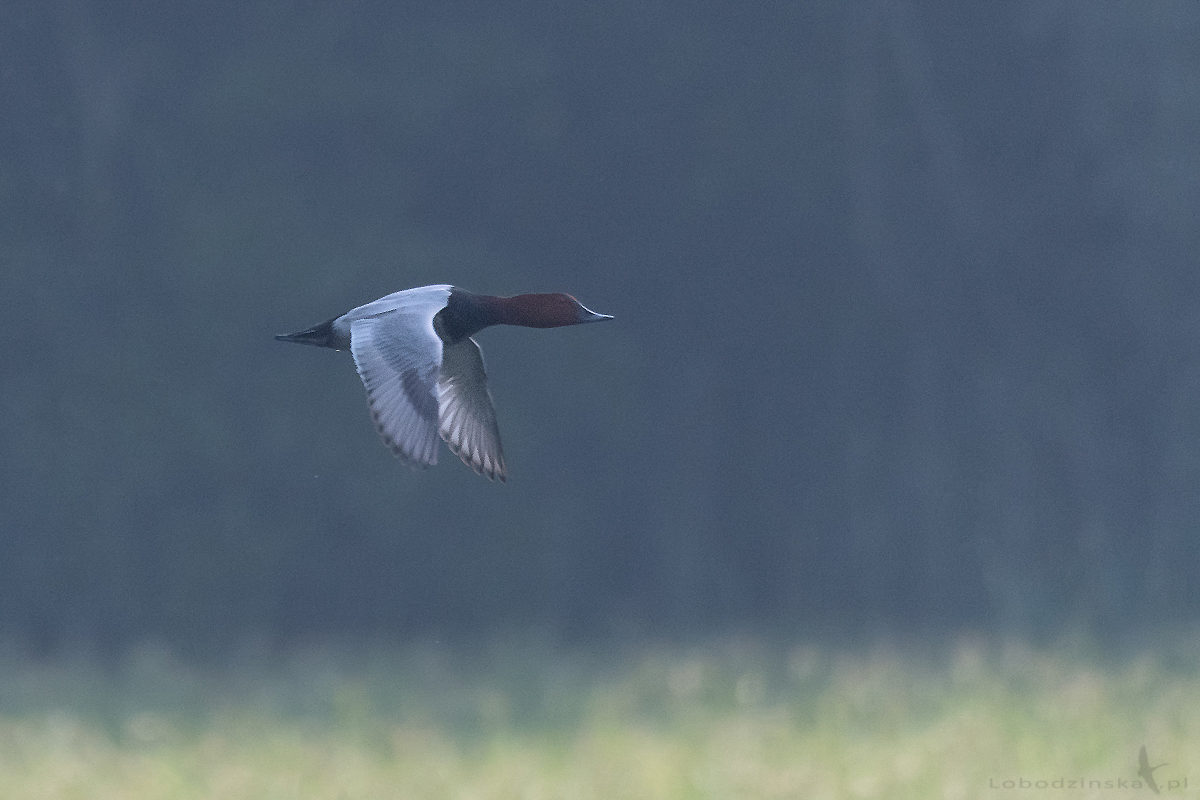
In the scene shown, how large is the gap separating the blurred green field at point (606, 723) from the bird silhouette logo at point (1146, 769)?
38 millimetres

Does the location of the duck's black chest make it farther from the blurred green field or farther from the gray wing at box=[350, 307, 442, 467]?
the blurred green field

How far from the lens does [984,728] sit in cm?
814

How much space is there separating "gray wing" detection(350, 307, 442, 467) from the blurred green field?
6.87 ft

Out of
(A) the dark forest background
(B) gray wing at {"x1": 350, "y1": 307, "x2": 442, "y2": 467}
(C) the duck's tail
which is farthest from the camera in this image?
(A) the dark forest background

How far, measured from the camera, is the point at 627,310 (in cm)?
1024

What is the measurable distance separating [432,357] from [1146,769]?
3533mm

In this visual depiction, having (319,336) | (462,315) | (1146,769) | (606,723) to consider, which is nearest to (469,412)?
(462,315)

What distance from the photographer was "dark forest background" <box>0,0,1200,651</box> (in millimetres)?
9953

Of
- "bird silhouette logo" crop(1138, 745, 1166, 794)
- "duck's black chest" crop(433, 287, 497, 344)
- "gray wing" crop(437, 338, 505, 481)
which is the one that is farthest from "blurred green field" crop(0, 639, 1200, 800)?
"duck's black chest" crop(433, 287, 497, 344)

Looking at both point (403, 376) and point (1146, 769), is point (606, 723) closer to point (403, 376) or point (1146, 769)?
point (1146, 769)

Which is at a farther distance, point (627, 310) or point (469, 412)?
point (627, 310)

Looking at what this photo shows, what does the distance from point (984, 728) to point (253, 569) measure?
3.85 metres

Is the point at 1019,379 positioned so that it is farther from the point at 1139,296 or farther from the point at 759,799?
the point at 759,799

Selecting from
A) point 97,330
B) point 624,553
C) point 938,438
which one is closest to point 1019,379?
point 938,438
